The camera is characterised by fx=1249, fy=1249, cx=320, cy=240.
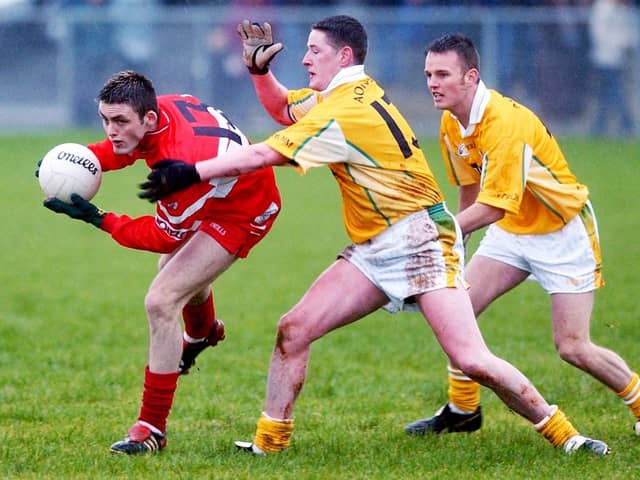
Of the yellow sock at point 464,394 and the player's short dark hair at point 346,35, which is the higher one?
the player's short dark hair at point 346,35

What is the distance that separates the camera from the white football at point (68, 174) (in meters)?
6.14

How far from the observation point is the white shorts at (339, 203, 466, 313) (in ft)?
19.4

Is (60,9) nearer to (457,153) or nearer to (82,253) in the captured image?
(82,253)

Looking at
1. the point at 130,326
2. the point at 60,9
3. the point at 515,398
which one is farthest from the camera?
the point at 60,9

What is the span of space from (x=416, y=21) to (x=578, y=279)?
17416 millimetres

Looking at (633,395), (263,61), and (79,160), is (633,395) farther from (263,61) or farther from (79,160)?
(79,160)

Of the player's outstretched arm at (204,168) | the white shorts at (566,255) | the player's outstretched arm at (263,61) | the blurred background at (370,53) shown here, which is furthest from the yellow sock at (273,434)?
the blurred background at (370,53)

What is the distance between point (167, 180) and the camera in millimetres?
5527

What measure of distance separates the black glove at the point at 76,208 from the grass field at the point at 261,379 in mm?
1163

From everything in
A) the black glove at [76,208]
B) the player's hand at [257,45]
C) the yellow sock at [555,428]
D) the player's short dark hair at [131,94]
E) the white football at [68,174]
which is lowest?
the yellow sock at [555,428]

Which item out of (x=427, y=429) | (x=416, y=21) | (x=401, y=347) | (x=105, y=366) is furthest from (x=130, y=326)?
(x=416, y=21)

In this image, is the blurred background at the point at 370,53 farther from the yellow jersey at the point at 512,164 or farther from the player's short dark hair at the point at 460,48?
the player's short dark hair at the point at 460,48

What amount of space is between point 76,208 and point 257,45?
4.31 ft

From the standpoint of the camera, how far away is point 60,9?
80.7 ft
